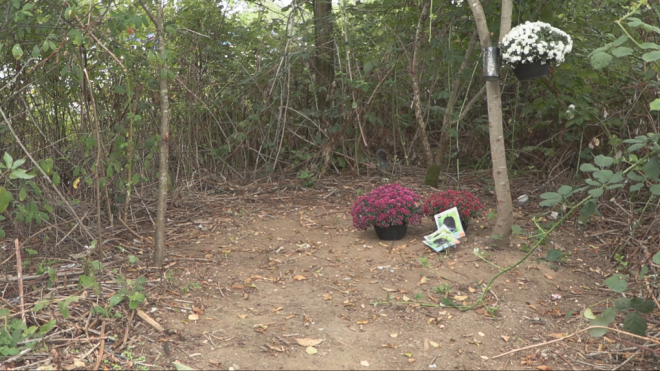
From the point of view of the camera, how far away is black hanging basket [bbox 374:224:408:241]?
464 cm

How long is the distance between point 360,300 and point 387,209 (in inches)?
40.0

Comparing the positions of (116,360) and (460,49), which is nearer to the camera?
(116,360)

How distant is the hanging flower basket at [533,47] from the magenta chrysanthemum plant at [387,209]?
127 centimetres

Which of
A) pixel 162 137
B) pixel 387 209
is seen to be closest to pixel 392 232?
pixel 387 209

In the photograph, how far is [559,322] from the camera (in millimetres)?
3510

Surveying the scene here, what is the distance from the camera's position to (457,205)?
4.61 m

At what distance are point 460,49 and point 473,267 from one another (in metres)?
2.70

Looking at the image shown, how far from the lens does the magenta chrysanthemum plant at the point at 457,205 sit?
4.60 metres

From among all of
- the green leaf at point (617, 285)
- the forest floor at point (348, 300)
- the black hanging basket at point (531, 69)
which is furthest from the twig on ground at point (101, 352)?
the black hanging basket at point (531, 69)

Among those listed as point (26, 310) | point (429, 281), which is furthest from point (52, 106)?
point (429, 281)

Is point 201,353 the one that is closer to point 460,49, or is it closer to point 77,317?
point 77,317

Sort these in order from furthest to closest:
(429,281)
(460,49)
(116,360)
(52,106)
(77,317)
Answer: (460,49)
(52,106)
(429,281)
(77,317)
(116,360)

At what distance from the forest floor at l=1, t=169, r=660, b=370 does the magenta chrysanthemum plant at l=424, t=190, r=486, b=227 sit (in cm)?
19

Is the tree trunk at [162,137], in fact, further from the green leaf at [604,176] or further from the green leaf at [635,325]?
the green leaf at [635,325]
